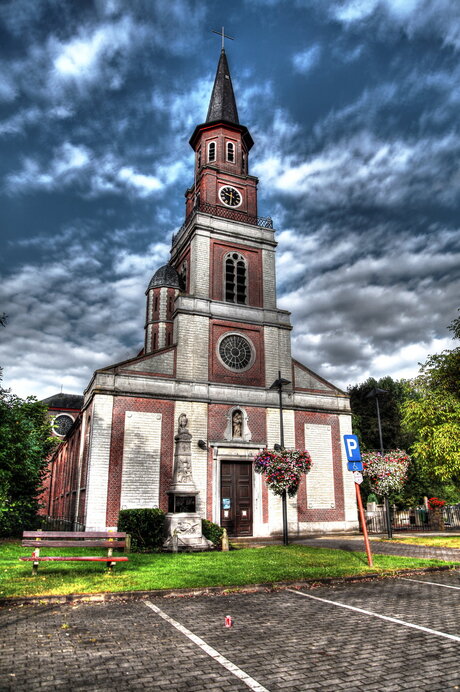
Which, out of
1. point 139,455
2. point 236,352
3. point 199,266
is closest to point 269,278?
point 199,266

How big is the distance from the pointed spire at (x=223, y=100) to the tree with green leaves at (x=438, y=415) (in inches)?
807

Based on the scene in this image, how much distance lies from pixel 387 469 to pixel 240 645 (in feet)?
50.1

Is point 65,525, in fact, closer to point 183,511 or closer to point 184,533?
point 183,511

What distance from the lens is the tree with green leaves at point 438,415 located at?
2041cm

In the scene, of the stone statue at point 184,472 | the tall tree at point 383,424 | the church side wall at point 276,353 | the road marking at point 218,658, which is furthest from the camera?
the tall tree at point 383,424

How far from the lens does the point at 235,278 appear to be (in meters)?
26.7

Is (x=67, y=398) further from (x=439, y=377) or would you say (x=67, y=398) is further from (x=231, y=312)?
(x=439, y=377)

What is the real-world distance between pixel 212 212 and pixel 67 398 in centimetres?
3623

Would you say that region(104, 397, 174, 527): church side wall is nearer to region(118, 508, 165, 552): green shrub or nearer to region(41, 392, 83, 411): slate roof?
region(118, 508, 165, 552): green shrub

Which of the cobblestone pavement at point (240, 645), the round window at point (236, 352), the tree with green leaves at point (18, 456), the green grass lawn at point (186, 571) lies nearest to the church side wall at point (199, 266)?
the round window at point (236, 352)

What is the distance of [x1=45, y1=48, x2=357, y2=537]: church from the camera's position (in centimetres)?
2111

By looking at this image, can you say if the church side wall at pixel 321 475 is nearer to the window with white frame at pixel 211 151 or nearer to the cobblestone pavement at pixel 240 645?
the cobblestone pavement at pixel 240 645

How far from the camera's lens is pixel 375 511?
2980cm

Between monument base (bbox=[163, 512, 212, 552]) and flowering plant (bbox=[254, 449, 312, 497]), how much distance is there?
132 inches
